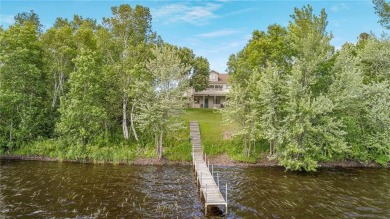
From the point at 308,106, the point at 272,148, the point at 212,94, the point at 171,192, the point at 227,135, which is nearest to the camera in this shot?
the point at 171,192

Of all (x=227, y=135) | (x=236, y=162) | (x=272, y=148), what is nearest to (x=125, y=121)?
(x=227, y=135)

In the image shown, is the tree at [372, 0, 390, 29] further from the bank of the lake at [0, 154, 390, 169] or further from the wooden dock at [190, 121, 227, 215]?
the wooden dock at [190, 121, 227, 215]

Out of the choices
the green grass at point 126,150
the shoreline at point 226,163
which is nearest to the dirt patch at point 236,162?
the shoreline at point 226,163

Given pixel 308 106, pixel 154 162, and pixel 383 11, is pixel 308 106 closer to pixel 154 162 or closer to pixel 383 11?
pixel 154 162

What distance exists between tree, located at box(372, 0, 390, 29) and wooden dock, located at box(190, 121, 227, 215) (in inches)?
1204

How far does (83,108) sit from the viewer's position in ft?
110

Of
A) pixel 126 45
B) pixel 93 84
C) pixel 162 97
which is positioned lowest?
pixel 162 97

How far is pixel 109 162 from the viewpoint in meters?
33.2

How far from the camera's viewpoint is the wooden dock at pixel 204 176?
19219 millimetres

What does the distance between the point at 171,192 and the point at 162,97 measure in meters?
13.5

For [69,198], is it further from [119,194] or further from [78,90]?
[78,90]

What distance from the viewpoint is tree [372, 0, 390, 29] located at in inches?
1634

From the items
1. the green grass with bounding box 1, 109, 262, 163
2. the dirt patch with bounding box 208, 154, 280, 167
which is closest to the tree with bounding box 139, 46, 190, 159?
the green grass with bounding box 1, 109, 262, 163

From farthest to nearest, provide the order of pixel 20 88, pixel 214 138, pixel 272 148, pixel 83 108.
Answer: pixel 214 138, pixel 20 88, pixel 272 148, pixel 83 108
